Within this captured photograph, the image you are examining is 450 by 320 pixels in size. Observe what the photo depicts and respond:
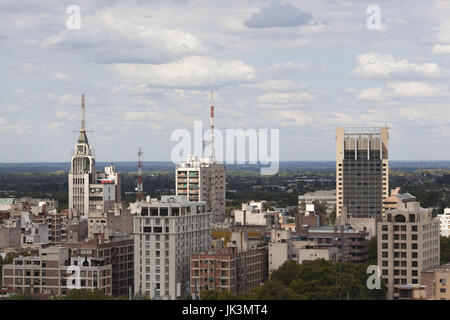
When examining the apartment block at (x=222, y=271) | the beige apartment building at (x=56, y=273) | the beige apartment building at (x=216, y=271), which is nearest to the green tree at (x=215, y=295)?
the beige apartment building at (x=216, y=271)

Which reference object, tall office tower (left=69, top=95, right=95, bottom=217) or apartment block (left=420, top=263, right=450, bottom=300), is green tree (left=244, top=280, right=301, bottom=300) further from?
tall office tower (left=69, top=95, right=95, bottom=217)

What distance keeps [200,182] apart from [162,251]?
6039 cm

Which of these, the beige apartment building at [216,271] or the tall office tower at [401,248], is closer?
the tall office tower at [401,248]

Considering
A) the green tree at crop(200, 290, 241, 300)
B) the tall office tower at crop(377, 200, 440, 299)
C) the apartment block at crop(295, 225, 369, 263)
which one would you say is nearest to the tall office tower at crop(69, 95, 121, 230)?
the apartment block at crop(295, 225, 369, 263)

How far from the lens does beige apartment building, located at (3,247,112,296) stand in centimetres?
8006

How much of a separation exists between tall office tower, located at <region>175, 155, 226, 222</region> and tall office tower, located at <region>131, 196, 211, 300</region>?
5639cm

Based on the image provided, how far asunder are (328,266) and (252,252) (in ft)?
20.9

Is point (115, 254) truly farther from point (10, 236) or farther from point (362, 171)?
point (362, 171)

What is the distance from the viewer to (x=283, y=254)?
88.6 m

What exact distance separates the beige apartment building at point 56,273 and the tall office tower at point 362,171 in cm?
7728

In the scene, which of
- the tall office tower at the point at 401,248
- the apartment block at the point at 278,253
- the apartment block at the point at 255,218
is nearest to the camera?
the tall office tower at the point at 401,248

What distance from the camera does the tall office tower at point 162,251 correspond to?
79.8 meters

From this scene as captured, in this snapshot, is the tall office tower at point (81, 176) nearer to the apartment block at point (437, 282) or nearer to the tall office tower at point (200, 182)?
the tall office tower at point (200, 182)
